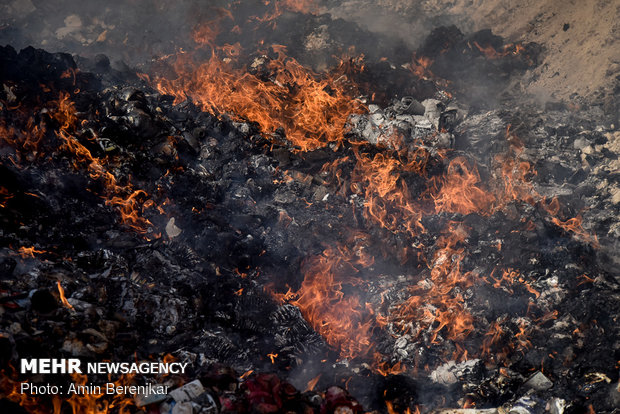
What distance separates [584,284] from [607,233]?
178 centimetres

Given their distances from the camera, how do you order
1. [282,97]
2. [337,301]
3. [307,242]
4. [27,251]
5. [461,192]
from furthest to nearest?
[282,97] < [461,192] < [307,242] < [337,301] < [27,251]

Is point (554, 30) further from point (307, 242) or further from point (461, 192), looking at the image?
point (307, 242)

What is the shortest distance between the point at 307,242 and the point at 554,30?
10674 millimetres

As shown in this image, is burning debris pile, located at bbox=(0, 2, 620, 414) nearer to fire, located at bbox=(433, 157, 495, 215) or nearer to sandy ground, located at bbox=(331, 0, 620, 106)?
fire, located at bbox=(433, 157, 495, 215)

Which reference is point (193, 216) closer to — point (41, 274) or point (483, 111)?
point (41, 274)

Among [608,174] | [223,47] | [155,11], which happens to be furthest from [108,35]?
[608,174]

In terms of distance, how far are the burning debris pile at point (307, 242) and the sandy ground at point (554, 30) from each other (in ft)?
3.58

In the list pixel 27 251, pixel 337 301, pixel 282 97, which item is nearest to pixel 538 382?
pixel 337 301

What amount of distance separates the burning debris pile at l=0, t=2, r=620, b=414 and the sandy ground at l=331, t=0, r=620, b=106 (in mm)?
1091

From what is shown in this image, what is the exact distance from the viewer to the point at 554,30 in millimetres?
10789

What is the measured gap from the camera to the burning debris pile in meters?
4.84

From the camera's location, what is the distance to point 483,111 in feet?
32.0

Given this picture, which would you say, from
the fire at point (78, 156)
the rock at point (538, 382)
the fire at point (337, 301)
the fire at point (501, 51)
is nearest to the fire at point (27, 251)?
the fire at point (78, 156)

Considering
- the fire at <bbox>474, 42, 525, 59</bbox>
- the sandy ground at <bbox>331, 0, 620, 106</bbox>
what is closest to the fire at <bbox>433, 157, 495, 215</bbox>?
the sandy ground at <bbox>331, 0, 620, 106</bbox>
